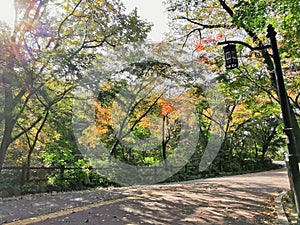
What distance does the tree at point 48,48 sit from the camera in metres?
7.68

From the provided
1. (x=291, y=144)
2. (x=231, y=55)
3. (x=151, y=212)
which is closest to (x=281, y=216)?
(x=291, y=144)

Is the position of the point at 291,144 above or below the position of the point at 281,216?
above

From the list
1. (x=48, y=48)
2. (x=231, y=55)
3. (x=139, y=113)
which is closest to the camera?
(x=231, y=55)

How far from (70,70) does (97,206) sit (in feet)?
14.2

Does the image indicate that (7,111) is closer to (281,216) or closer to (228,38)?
(228,38)

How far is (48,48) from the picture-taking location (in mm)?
8570

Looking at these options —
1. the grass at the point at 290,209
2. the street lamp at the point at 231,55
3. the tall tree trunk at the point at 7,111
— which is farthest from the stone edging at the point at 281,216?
the tall tree trunk at the point at 7,111

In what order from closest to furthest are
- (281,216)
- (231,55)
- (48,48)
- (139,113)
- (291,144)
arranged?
1. (291,144)
2. (281,216)
3. (231,55)
4. (48,48)
5. (139,113)

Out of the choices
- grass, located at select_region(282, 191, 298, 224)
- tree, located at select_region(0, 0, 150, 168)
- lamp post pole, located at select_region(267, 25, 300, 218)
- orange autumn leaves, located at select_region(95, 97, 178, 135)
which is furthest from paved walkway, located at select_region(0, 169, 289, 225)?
orange autumn leaves, located at select_region(95, 97, 178, 135)

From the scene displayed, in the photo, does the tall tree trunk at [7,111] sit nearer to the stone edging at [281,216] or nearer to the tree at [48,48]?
the tree at [48,48]

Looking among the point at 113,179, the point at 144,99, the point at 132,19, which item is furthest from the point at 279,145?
the point at 132,19

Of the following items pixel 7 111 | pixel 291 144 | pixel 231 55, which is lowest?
pixel 291 144

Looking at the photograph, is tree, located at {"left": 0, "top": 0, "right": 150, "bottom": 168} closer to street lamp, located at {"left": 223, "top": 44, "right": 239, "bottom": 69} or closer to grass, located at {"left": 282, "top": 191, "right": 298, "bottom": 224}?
street lamp, located at {"left": 223, "top": 44, "right": 239, "bottom": 69}

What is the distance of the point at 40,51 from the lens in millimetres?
7789
